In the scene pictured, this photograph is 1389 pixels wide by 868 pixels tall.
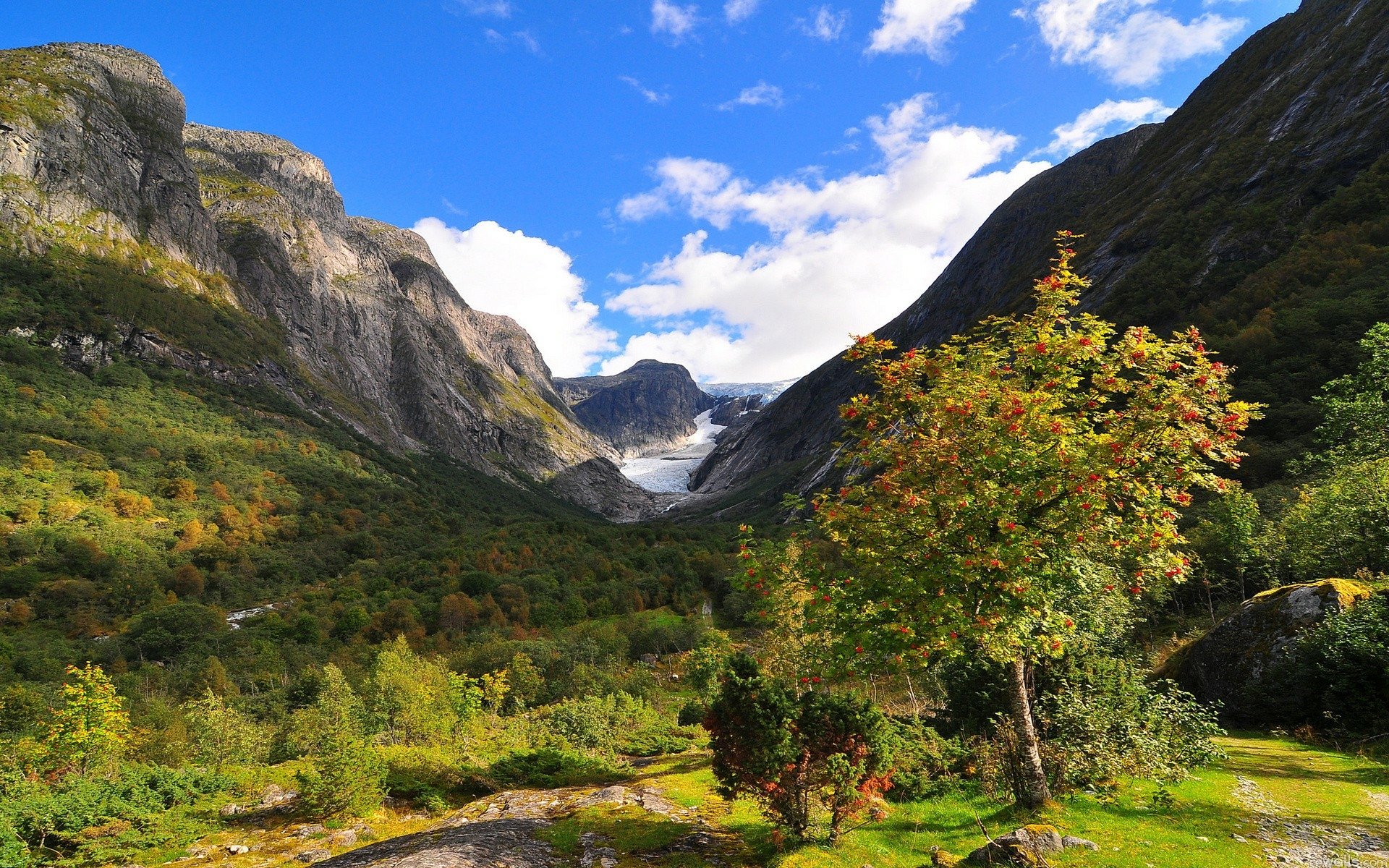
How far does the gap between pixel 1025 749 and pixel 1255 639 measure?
13.7 m

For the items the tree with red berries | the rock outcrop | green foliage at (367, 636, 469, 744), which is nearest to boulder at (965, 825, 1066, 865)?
the rock outcrop

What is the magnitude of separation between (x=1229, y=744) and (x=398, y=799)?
1212 inches

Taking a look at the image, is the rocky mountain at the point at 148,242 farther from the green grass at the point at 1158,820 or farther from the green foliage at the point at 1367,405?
the green foliage at the point at 1367,405

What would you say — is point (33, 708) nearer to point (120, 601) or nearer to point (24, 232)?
point (120, 601)

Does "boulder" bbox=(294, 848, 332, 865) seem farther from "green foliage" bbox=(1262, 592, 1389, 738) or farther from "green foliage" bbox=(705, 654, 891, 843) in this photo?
"green foliage" bbox=(1262, 592, 1389, 738)

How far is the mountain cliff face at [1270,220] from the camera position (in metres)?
60.7

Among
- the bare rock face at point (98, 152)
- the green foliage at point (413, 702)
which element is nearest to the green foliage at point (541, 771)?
the green foliage at point (413, 702)

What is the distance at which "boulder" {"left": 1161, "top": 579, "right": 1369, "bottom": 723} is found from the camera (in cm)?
1706

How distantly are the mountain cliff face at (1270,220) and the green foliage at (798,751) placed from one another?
37889 mm

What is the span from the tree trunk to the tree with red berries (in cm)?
7

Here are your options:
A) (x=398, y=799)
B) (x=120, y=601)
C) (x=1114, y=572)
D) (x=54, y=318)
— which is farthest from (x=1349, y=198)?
(x=54, y=318)

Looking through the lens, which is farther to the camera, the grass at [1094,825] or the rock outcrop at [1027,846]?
the grass at [1094,825]

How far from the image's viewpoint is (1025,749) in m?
11.7

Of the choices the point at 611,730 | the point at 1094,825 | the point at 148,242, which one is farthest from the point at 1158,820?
the point at 148,242
